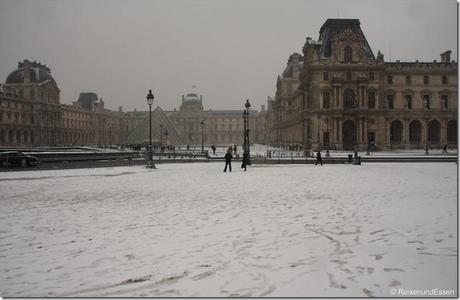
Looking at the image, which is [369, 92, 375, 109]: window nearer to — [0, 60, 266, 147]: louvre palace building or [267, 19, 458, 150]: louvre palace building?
[267, 19, 458, 150]: louvre palace building

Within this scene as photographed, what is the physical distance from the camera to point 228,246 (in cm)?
537

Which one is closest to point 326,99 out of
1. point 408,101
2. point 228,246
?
point 408,101

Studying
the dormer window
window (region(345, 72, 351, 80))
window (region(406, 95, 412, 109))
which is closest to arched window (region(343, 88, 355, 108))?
window (region(345, 72, 351, 80))

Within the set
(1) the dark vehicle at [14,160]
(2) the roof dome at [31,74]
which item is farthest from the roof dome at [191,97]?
(1) the dark vehicle at [14,160]

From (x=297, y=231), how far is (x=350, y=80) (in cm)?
4747

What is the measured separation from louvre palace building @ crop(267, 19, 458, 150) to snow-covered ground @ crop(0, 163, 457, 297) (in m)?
41.1

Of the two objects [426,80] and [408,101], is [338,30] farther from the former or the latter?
[426,80]

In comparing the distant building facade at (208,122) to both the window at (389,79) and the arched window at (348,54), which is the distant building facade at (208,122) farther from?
the arched window at (348,54)

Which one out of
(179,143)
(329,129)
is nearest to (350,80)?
(329,129)

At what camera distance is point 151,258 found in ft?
16.0

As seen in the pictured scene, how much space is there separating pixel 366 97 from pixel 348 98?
2.17 meters

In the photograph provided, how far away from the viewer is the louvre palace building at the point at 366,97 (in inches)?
1970

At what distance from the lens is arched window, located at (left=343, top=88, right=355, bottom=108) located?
5075cm

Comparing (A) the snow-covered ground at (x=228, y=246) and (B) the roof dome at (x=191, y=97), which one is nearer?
(A) the snow-covered ground at (x=228, y=246)
